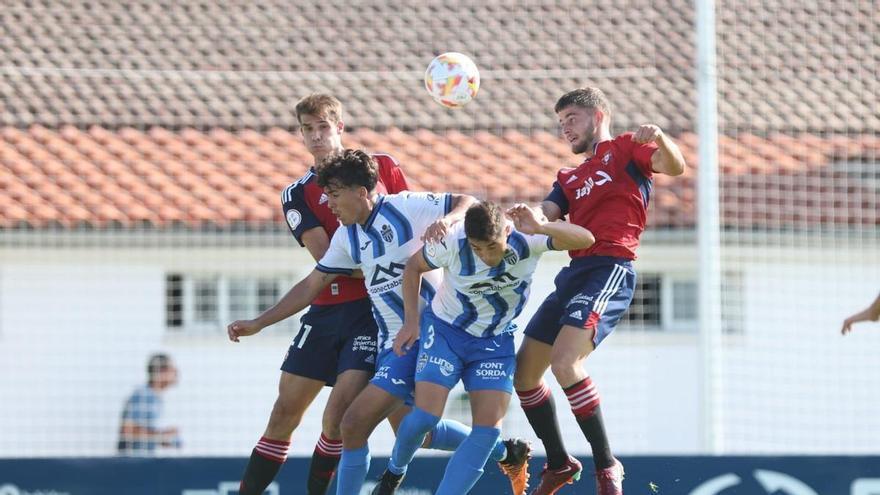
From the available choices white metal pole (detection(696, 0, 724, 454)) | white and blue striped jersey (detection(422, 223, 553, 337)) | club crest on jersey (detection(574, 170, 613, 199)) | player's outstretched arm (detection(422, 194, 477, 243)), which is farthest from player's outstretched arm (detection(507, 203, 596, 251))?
white metal pole (detection(696, 0, 724, 454))

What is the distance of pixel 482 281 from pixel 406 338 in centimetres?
44

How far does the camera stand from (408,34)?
13.7 meters

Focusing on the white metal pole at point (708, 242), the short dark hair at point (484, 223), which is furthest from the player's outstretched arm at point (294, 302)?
the white metal pole at point (708, 242)

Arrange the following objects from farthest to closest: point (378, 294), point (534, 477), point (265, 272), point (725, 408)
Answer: point (265, 272), point (725, 408), point (534, 477), point (378, 294)

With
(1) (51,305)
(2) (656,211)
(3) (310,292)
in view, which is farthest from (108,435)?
(3) (310,292)

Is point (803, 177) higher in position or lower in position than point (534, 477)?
higher

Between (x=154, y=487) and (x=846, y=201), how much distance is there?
6.75 meters

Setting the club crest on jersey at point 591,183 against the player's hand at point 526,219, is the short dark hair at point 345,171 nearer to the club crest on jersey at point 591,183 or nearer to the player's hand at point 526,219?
the player's hand at point 526,219

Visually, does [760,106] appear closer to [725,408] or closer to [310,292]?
[725,408]

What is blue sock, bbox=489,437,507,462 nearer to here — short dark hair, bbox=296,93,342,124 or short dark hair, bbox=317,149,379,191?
short dark hair, bbox=317,149,379,191

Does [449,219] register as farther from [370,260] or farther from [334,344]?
[334,344]

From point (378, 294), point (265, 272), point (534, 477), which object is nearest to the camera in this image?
point (378, 294)

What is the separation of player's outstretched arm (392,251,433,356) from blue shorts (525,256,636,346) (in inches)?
24.9

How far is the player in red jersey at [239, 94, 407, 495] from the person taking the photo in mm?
6969
